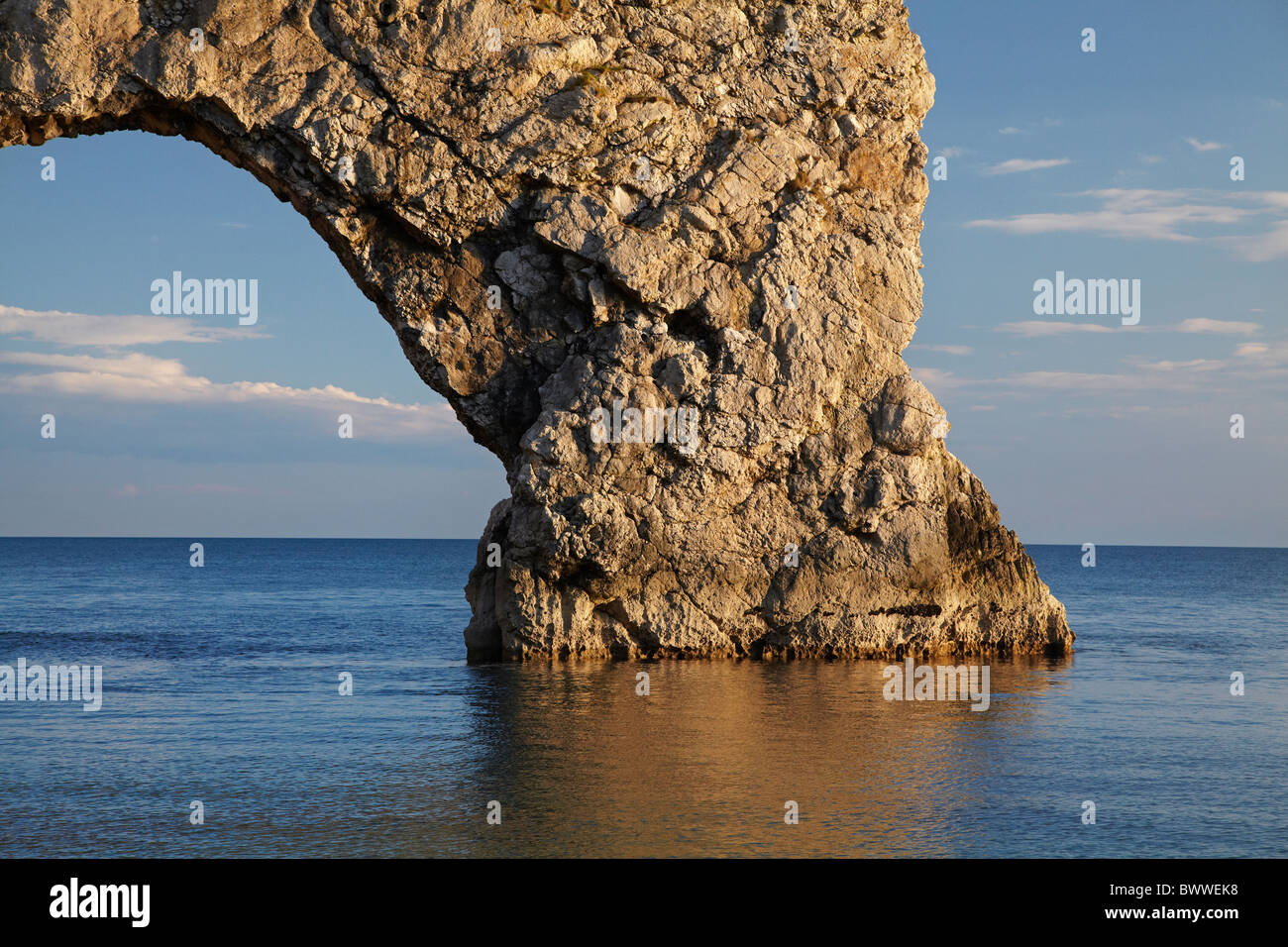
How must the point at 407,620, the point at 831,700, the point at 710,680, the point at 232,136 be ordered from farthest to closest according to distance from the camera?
the point at 407,620 → the point at 232,136 → the point at 710,680 → the point at 831,700

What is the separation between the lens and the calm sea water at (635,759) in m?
10.5

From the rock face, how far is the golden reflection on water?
6.72ft

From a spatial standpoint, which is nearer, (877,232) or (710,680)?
(710,680)

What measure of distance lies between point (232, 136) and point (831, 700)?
566 inches

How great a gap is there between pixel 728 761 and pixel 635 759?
3.60 ft

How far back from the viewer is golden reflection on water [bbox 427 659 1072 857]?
10453 millimetres

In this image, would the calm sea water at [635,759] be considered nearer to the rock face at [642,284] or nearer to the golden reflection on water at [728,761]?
the golden reflection on water at [728,761]

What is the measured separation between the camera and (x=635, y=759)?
13.5 metres

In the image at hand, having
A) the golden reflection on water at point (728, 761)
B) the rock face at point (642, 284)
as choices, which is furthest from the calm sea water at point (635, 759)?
the rock face at point (642, 284)

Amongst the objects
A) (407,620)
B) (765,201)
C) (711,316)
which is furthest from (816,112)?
(407,620)

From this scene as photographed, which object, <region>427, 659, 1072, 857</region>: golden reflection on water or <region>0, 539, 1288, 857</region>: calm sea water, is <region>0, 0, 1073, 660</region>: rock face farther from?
<region>427, 659, 1072, 857</region>: golden reflection on water

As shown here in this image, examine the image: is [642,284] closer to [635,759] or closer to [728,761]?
[635,759]
